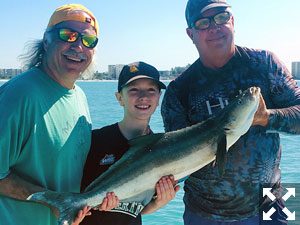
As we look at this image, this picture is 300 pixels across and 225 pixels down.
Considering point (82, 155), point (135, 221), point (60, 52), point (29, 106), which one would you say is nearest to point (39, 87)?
point (29, 106)

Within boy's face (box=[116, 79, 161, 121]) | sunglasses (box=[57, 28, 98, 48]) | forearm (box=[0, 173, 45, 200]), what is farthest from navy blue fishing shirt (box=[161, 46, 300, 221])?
forearm (box=[0, 173, 45, 200])

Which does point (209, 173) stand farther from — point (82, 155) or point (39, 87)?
point (39, 87)

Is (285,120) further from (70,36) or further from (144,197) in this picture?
(70,36)

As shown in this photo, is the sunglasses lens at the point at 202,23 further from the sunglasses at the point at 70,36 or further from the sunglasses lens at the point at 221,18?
the sunglasses at the point at 70,36

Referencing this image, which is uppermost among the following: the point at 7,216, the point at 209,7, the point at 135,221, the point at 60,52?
the point at 209,7

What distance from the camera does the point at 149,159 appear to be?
3287 mm

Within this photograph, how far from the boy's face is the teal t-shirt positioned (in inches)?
26.1

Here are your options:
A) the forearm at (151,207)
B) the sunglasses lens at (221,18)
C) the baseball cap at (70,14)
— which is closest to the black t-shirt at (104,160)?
the forearm at (151,207)

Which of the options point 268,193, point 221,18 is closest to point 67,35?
point 221,18

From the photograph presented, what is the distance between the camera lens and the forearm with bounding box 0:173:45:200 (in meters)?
2.87

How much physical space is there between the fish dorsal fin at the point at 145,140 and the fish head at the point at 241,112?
72 cm

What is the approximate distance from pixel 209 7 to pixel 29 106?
7.30 ft

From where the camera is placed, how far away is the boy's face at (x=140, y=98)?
146 inches

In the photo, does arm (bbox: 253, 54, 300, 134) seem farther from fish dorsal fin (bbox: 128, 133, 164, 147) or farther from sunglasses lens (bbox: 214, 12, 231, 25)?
fish dorsal fin (bbox: 128, 133, 164, 147)
